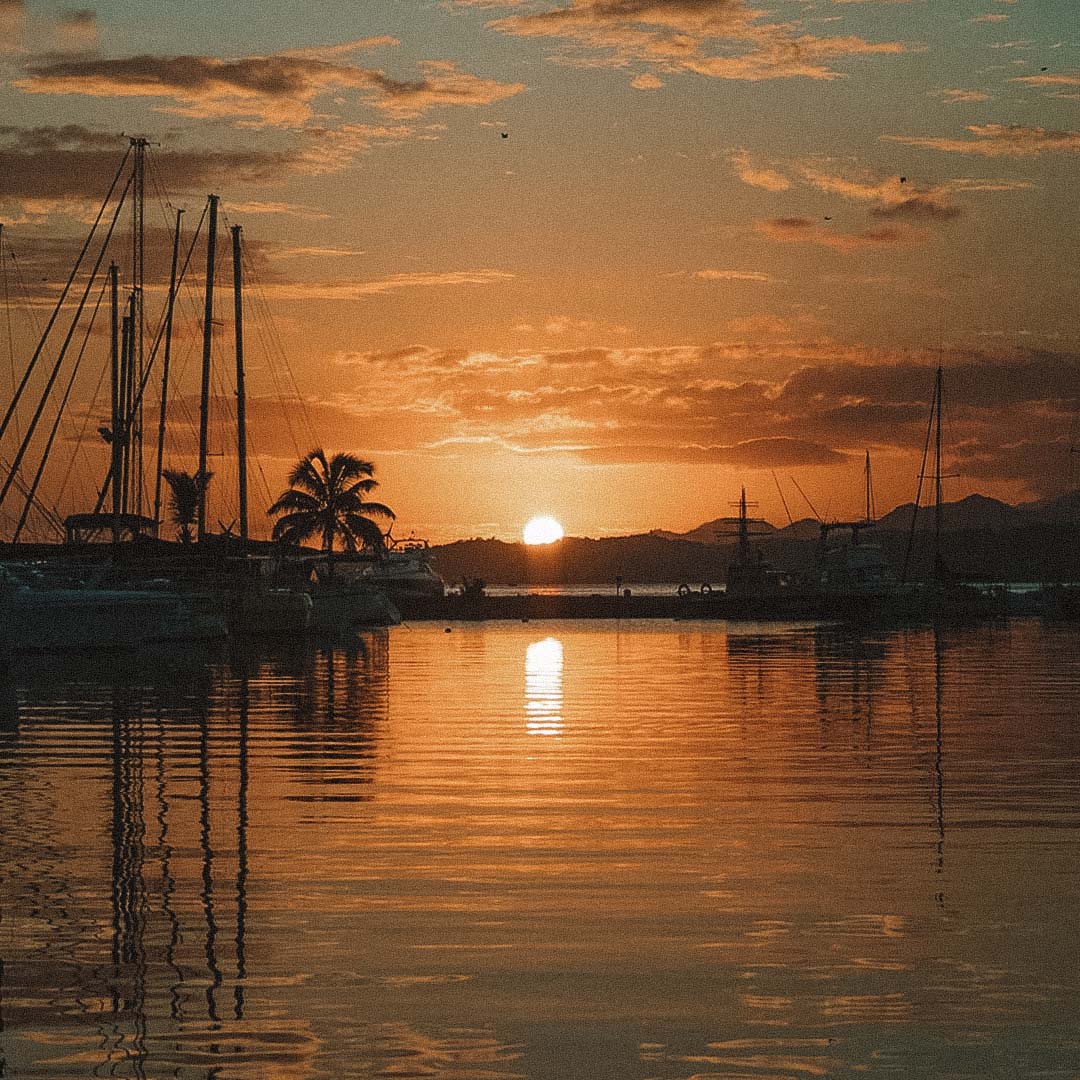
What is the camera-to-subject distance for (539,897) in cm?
→ 1376

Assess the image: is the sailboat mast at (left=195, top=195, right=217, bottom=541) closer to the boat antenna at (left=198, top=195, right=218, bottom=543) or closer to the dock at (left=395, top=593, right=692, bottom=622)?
the boat antenna at (left=198, top=195, right=218, bottom=543)

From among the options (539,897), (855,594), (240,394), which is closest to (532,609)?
(855,594)

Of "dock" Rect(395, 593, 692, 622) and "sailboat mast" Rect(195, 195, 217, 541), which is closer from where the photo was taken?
"sailboat mast" Rect(195, 195, 217, 541)

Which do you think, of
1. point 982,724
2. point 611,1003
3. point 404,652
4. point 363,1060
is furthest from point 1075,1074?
point 404,652

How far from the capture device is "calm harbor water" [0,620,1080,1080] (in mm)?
9516

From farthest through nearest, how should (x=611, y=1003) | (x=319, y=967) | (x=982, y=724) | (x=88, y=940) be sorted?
(x=982, y=724) → (x=88, y=940) → (x=319, y=967) → (x=611, y=1003)

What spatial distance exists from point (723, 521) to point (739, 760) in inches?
4975

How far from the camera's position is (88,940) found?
12.1 m

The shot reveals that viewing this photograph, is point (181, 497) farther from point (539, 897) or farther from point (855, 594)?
point (539, 897)

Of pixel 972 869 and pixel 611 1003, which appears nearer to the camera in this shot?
pixel 611 1003

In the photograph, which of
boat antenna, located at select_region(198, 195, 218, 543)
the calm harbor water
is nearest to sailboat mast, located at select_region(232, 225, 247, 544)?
boat antenna, located at select_region(198, 195, 218, 543)

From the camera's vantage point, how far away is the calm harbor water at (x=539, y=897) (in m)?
9.52

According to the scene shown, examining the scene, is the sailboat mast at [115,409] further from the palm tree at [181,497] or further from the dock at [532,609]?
the dock at [532,609]

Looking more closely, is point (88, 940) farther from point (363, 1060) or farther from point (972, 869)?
point (972, 869)
